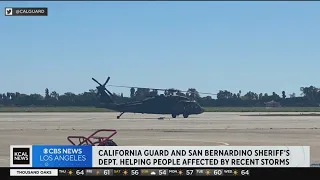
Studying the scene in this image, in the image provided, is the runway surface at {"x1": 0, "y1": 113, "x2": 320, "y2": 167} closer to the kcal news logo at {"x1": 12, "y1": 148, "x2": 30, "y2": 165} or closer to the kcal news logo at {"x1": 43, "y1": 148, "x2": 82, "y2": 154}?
the kcal news logo at {"x1": 12, "y1": 148, "x2": 30, "y2": 165}

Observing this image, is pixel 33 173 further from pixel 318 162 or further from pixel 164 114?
pixel 164 114

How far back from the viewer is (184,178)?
187 inches

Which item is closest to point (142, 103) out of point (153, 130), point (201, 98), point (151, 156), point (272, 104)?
point (153, 130)

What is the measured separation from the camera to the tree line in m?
5.78

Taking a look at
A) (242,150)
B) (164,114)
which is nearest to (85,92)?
(242,150)

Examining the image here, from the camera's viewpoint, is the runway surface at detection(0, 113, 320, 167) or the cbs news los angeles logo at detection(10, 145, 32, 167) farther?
the runway surface at detection(0, 113, 320, 167)

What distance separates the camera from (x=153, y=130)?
9.45 meters

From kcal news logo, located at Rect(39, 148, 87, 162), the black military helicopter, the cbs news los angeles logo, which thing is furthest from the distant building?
the cbs news los angeles logo

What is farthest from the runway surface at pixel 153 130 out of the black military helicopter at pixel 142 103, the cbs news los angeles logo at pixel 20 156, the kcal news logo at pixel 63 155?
the kcal news logo at pixel 63 155

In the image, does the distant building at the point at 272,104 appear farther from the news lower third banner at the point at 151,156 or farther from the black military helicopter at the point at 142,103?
the news lower third banner at the point at 151,156

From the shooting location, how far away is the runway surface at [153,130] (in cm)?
602

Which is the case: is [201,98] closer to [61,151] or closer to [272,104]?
[272,104]

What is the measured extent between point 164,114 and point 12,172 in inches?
287

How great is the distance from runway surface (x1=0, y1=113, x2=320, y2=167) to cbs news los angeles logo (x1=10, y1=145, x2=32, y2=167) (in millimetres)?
98
